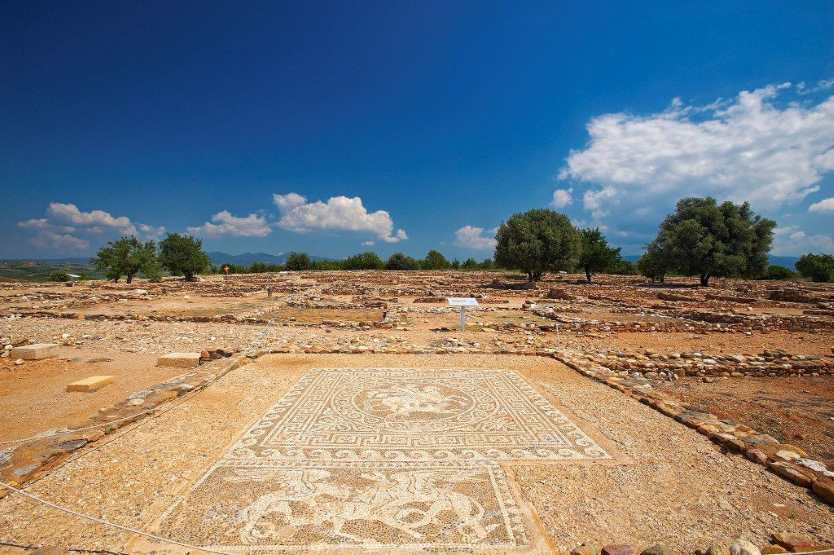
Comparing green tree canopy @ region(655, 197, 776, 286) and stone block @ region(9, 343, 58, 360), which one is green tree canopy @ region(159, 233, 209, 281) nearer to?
stone block @ region(9, 343, 58, 360)

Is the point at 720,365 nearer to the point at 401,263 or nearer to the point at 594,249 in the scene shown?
the point at 594,249

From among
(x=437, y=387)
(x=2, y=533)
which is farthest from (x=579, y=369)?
(x=2, y=533)

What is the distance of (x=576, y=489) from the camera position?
3.60 metres

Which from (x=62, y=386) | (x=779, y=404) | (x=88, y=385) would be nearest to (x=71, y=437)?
(x=88, y=385)

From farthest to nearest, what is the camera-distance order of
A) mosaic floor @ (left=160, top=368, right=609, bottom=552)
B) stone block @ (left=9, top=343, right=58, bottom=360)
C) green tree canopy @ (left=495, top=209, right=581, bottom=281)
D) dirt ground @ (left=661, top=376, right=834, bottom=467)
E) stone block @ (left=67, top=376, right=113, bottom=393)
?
green tree canopy @ (left=495, top=209, right=581, bottom=281), stone block @ (left=9, top=343, right=58, bottom=360), stone block @ (left=67, top=376, right=113, bottom=393), dirt ground @ (left=661, top=376, right=834, bottom=467), mosaic floor @ (left=160, top=368, right=609, bottom=552)

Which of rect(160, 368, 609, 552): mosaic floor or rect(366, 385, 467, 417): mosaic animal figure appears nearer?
rect(160, 368, 609, 552): mosaic floor

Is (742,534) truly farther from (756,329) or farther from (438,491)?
(756,329)

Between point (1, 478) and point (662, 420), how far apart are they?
759cm

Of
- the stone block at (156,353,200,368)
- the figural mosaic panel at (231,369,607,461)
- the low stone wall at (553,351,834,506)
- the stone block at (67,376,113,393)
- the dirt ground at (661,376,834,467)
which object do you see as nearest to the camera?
the low stone wall at (553,351,834,506)

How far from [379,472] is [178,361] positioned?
6.48 m

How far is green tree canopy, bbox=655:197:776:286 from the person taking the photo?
30.0 m

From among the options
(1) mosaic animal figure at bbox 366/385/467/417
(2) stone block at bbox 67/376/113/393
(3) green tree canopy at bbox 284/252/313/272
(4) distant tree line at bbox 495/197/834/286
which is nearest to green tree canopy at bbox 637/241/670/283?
(4) distant tree line at bbox 495/197/834/286

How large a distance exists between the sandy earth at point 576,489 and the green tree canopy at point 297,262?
60150 millimetres

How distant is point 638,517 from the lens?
10.4ft
